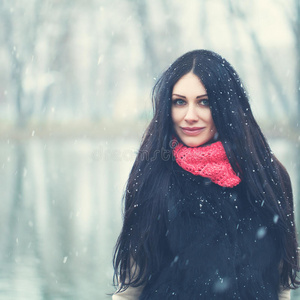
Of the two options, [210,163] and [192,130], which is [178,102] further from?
[210,163]

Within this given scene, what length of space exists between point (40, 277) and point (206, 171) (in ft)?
11.5

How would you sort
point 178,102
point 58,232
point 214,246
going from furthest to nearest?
point 58,232
point 178,102
point 214,246

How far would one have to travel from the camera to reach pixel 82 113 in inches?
1032

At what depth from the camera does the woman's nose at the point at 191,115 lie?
6.81 ft

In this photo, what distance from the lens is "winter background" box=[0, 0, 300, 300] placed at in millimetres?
5969

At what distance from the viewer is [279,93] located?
1894cm

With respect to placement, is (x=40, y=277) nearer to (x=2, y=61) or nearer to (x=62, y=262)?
(x=62, y=262)

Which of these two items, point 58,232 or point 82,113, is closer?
point 58,232

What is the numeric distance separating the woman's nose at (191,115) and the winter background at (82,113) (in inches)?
119

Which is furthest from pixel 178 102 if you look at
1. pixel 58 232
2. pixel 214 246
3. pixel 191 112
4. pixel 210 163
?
pixel 58 232

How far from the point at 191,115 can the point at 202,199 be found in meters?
0.33

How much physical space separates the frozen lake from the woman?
350 mm

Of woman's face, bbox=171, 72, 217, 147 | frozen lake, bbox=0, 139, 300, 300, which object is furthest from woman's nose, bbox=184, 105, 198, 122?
frozen lake, bbox=0, 139, 300, 300

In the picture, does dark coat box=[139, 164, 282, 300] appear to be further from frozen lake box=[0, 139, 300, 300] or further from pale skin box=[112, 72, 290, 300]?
frozen lake box=[0, 139, 300, 300]
